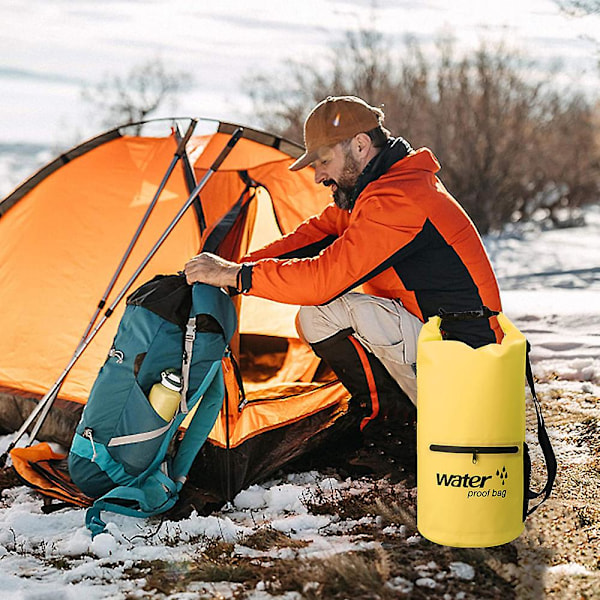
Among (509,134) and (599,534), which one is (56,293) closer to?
(599,534)

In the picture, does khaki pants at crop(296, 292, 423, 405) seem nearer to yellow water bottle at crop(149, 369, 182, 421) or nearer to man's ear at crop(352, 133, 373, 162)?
man's ear at crop(352, 133, 373, 162)

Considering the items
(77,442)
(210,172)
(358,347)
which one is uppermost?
(210,172)

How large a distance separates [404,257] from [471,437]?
35.7 inches

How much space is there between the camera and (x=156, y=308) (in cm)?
310

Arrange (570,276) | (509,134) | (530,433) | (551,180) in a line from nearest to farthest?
(530,433) → (570,276) → (509,134) → (551,180)

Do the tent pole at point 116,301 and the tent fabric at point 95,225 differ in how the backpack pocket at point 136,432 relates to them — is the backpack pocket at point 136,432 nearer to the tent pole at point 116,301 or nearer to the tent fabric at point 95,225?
the tent pole at point 116,301

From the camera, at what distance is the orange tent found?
395cm

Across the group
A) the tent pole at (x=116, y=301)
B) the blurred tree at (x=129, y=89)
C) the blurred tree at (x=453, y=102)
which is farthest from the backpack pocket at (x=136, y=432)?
the blurred tree at (x=129, y=89)

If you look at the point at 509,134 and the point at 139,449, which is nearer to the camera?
the point at 139,449

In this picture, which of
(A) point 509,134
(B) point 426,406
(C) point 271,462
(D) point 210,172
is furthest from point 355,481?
(A) point 509,134

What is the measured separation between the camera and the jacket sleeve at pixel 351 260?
3047 millimetres

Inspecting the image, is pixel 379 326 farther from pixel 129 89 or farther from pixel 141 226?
pixel 129 89

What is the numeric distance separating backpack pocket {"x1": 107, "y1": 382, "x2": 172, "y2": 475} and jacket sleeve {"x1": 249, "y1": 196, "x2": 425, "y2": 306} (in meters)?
0.61

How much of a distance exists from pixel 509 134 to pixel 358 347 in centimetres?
1092
